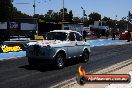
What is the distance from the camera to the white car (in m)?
14.5

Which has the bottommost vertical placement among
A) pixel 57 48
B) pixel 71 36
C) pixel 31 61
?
pixel 31 61

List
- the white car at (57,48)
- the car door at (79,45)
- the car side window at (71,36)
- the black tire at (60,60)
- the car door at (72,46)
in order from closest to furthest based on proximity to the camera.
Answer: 1. the white car at (57,48)
2. the black tire at (60,60)
3. the car door at (72,46)
4. the car side window at (71,36)
5. the car door at (79,45)

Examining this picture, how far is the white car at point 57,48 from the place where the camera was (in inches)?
572

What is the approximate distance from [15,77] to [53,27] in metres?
44.8

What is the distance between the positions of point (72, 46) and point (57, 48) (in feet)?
5.38

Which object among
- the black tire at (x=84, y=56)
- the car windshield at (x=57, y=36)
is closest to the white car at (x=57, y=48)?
the car windshield at (x=57, y=36)

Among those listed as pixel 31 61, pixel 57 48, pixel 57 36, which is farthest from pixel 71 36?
pixel 31 61

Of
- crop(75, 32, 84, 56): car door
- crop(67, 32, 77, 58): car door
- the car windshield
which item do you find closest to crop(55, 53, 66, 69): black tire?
crop(67, 32, 77, 58): car door

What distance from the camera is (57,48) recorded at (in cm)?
1478

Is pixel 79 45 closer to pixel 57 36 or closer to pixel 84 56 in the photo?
pixel 84 56

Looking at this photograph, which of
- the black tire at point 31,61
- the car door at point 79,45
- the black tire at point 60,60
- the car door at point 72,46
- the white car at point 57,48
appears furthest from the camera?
the car door at point 79,45

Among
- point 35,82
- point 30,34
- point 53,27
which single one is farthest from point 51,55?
point 53,27

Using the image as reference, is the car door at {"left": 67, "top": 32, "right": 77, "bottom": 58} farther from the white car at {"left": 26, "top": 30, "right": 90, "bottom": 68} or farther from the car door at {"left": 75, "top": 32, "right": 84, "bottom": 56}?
the car door at {"left": 75, "top": 32, "right": 84, "bottom": 56}

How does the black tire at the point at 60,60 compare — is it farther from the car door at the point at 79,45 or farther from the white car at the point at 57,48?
the car door at the point at 79,45
